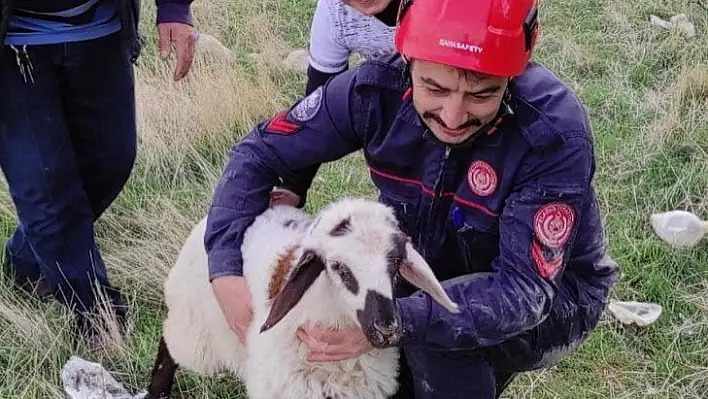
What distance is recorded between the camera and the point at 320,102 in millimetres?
3074

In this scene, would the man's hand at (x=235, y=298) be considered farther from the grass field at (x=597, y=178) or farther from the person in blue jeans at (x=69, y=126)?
the person in blue jeans at (x=69, y=126)

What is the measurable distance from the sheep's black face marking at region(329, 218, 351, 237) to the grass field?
128 centimetres

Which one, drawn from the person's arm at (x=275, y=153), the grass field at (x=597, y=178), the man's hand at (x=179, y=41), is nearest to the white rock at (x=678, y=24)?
the grass field at (x=597, y=178)

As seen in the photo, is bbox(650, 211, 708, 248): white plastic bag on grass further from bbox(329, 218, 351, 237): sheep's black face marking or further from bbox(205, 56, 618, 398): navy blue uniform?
bbox(329, 218, 351, 237): sheep's black face marking

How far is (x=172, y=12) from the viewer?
13.1 feet

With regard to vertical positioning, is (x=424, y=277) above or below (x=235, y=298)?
above

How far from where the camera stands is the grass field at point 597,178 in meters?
3.86

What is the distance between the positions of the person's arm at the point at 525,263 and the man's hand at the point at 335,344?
15cm

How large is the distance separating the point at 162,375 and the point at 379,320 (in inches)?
55.5

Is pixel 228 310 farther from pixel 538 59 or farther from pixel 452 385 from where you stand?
pixel 538 59

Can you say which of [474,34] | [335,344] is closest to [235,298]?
[335,344]

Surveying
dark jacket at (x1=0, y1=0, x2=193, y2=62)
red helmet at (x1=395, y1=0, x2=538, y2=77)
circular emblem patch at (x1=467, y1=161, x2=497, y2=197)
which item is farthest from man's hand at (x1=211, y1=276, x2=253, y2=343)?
dark jacket at (x1=0, y1=0, x2=193, y2=62)

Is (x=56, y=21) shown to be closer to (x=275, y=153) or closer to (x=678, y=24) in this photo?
(x=275, y=153)

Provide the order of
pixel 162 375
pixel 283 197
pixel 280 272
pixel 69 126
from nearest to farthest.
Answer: pixel 280 272, pixel 283 197, pixel 162 375, pixel 69 126
